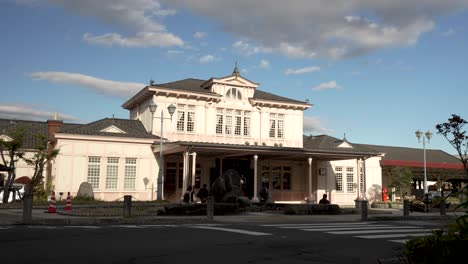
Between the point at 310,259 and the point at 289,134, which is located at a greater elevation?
the point at 289,134

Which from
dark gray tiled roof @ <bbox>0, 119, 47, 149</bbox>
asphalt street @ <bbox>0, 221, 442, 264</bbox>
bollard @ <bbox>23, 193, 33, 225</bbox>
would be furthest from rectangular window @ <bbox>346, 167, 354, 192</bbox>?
bollard @ <bbox>23, 193, 33, 225</bbox>

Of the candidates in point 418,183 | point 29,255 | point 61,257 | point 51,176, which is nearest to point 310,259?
point 61,257

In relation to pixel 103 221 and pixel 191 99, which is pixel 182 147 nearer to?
pixel 191 99

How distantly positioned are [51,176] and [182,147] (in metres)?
9.57

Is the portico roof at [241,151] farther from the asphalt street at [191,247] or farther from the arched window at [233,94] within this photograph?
the asphalt street at [191,247]

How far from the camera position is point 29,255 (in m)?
→ 8.23

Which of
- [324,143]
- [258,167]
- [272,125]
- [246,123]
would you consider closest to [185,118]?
[246,123]

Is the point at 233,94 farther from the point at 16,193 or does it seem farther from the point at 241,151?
the point at 16,193

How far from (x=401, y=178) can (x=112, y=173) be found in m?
26.0

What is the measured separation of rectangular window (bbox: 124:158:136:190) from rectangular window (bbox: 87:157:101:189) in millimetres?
1896

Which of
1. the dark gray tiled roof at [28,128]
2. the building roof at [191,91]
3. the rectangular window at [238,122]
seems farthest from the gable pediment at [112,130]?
the rectangular window at [238,122]

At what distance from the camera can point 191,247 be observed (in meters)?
9.78

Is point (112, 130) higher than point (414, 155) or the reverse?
the reverse

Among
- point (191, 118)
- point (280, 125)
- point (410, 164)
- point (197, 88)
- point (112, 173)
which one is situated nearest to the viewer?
point (112, 173)
